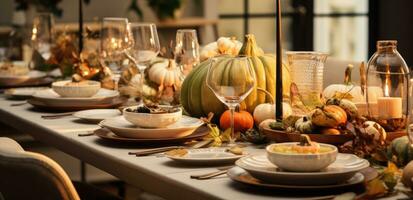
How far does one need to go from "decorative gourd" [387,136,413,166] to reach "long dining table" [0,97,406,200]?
0.23 metres

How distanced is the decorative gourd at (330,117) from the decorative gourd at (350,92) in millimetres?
90

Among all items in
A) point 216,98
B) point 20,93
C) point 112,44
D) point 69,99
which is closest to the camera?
point 216,98

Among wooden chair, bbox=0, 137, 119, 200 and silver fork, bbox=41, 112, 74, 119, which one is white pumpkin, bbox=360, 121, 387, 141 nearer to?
wooden chair, bbox=0, 137, 119, 200

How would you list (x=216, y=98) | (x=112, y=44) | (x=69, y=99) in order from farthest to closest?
1. (x=112, y=44)
2. (x=69, y=99)
3. (x=216, y=98)

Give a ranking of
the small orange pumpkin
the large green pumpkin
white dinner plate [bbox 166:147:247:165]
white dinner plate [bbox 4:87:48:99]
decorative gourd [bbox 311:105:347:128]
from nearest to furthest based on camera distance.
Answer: white dinner plate [bbox 166:147:247:165] < decorative gourd [bbox 311:105:347:128] < the small orange pumpkin < the large green pumpkin < white dinner plate [bbox 4:87:48:99]

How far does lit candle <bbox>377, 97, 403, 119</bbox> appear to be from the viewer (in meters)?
1.79

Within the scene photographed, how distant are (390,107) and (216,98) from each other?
0.50 m

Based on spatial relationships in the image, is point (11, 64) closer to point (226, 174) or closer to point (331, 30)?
point (226, 174)

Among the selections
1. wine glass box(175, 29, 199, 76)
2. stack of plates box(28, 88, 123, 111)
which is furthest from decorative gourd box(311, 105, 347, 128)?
stack of plates box(28, 88, 123, 111)

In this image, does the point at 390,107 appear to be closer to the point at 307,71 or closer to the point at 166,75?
the point at 307,71

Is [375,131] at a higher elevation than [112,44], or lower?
lower

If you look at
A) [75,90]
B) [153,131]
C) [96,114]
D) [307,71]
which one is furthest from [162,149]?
[75,90]

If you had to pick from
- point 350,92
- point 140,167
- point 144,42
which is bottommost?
point 140,167

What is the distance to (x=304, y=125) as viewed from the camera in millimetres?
1786
